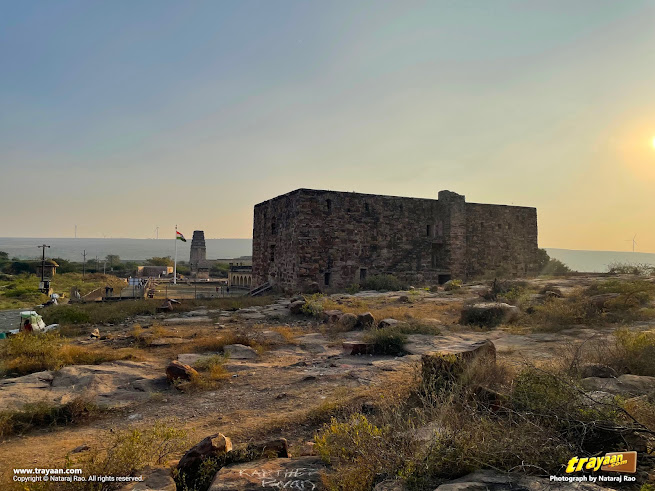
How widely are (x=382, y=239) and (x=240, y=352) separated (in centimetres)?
1505

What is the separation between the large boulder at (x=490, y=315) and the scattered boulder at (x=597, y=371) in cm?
567

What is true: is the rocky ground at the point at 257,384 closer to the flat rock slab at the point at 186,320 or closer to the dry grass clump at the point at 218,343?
the dry grass clump at the point at 218,343

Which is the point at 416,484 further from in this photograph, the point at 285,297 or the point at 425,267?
the point at 425,267

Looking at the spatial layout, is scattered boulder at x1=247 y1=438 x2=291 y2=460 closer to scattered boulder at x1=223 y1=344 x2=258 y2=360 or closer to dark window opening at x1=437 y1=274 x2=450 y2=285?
scattered boulder at x1=223 y1=344 x2=258 y2=360

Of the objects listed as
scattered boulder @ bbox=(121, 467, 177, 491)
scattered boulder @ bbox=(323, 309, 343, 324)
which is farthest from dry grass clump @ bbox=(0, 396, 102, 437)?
scattered boulder @ bbox=(323, 309, 343, 324)

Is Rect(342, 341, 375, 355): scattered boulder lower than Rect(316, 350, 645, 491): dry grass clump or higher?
lower

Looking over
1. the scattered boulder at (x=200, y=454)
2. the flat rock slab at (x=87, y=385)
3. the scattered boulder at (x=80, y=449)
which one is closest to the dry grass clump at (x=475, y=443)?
the scattered boulder at (x=200, y=454)

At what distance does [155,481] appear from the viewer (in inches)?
121

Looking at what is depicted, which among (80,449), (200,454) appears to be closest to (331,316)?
(80,449)

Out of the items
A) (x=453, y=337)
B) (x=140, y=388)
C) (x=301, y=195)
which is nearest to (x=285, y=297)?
(x=301, y=195)

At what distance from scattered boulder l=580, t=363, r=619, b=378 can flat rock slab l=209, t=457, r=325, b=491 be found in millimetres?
3877

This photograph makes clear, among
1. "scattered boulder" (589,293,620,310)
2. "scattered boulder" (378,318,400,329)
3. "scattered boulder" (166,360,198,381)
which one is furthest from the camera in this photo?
"scattered boulder" (589,293,620,310)

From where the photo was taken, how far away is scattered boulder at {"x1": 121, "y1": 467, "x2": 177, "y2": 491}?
297 cm

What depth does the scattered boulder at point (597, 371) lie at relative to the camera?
5.12m
